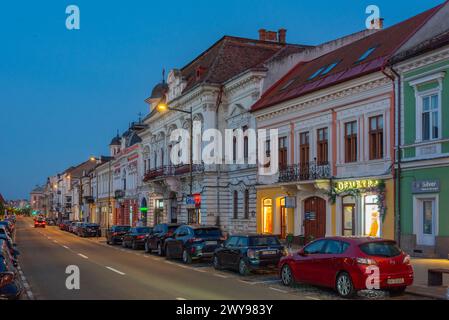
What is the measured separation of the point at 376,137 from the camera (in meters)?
26.7

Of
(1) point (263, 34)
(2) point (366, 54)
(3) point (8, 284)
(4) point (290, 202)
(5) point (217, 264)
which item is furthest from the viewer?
(1) point (263, 34)

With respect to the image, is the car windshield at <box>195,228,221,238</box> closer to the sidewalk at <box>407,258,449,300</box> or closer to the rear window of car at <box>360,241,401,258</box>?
the sidewalk at <box>407,258,449,300</box>

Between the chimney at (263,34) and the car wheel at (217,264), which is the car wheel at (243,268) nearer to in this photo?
the car wheel at (217,264)

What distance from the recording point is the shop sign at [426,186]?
74.5 ft

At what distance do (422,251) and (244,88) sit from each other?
1917 cm

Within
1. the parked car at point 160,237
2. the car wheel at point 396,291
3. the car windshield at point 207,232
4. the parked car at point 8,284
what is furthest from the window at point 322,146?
the parked car at point 8,284

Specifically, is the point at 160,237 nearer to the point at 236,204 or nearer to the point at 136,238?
the point at 136,238

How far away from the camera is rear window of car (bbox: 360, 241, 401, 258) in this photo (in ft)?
49.5

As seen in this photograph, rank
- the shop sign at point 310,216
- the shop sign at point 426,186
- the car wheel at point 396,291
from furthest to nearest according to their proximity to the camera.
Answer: the shop sign at point 310,216
the shop sign at point 426,186
the car wheel at point 396,291

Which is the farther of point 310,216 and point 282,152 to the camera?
point 282,152

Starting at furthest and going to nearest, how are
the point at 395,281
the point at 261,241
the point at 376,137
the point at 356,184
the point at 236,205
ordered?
the point at 236,205 → the point at 356,184 → the point at 376,137 → the point at 261,241 → the point at 395,281

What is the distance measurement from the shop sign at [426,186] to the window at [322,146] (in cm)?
683

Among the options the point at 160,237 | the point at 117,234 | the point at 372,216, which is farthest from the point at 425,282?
the point at 117,234

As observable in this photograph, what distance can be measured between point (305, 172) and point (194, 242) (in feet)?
28.7
